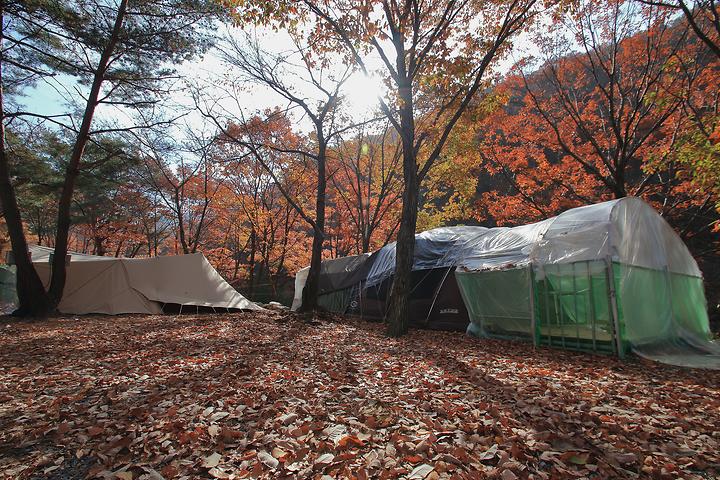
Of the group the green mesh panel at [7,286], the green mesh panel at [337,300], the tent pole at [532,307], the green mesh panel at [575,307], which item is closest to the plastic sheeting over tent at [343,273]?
the green mesh panel at [337,300]

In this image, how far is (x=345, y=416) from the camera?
9.21ft

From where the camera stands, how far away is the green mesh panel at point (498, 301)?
22.6 feet

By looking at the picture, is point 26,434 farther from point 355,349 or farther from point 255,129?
point 255,129

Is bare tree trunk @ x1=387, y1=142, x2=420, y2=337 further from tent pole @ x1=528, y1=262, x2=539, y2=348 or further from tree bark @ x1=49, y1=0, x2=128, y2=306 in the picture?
tree bark @ x1=49, y1=0, x2=128, y2=306

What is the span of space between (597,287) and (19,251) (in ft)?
42.5

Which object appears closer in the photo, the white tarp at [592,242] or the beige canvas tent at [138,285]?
the white tarp at [592,242]

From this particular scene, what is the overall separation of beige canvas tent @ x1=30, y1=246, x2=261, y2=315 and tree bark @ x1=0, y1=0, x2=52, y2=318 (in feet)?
5.09

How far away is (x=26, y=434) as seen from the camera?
244 cm

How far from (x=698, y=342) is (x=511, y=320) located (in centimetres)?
320

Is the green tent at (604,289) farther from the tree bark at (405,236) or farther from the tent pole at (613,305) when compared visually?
the tree bark at (405,236)

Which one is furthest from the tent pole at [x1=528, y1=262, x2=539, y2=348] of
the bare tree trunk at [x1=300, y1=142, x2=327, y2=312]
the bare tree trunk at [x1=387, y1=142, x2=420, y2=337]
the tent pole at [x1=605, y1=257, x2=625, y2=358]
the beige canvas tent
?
the beige canvas tent

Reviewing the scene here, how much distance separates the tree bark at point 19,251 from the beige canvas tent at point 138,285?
1551 millimetres

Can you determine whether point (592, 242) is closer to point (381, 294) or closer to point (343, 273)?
point (381, 294)

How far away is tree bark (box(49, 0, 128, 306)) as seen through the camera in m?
9.18
